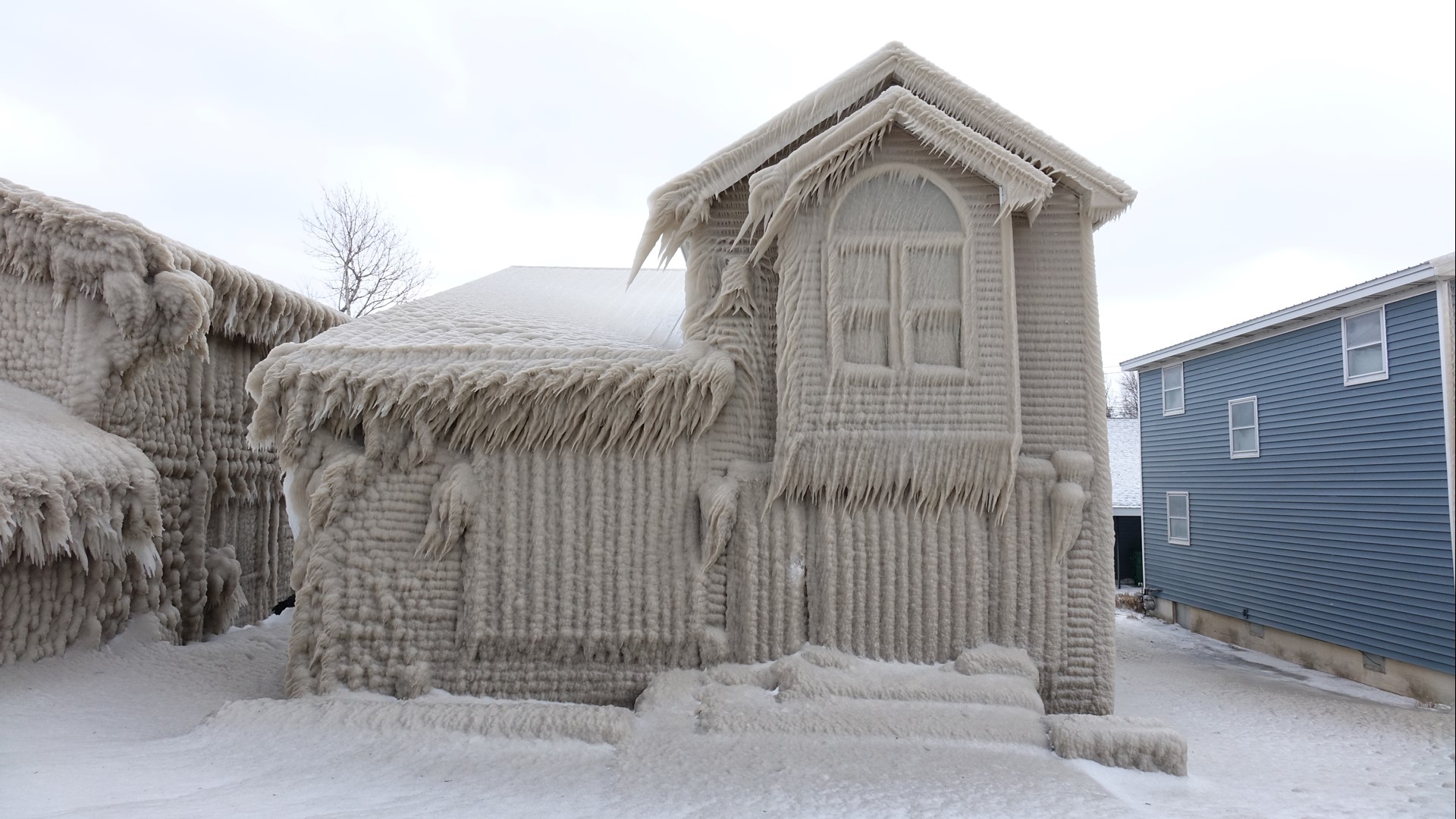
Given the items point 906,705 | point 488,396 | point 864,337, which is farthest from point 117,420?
point 906,705

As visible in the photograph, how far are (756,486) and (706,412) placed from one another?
0.67m

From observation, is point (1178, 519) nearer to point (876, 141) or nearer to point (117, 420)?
point (876, 141)

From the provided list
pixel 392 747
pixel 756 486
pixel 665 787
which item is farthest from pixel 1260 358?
pixel 392 747

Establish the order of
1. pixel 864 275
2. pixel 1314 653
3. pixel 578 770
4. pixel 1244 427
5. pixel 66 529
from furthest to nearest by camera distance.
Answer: pixel 1244 427 < pixel 1314 653 < pixel 66 529 < pixel 864 275 < pixel 578 770

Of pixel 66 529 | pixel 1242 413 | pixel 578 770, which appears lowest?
pixel 578 770

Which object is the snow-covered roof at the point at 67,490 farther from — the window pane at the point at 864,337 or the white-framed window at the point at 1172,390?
the white-framed window at the point at 1172,390

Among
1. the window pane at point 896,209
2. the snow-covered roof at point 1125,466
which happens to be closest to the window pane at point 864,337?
the window pane at point 896,209

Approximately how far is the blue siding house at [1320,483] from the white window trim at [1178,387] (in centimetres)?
3

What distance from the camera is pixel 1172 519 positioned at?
43.9ft

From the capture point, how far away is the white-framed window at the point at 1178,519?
12953 mm

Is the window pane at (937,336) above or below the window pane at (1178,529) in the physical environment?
above

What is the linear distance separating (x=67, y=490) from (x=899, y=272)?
6.61 meters

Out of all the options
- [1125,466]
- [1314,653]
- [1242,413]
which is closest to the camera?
[1314,653]

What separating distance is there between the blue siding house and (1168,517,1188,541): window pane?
0.09 ft
